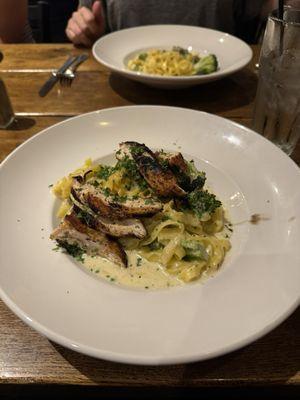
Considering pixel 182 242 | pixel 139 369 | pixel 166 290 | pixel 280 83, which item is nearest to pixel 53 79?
pixel 280 83

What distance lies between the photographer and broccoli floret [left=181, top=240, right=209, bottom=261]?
171 cm

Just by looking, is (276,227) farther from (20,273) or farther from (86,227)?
(20,273)

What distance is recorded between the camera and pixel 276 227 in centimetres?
171

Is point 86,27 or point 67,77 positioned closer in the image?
point 67,77

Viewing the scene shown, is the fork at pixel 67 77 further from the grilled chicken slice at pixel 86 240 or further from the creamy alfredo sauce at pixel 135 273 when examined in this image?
the creamy alfredo sauce at pixel 135 273

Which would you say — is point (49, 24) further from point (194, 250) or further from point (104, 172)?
point (194, 250)

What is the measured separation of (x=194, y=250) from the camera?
68.6 inches

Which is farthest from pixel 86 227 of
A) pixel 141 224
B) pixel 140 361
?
pixel 140 361

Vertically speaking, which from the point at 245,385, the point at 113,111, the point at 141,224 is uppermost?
the point at 113,111

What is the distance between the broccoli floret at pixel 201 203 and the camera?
184 cm

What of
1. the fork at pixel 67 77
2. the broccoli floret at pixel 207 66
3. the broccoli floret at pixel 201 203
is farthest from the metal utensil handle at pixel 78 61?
the broccoli floret at pixel 201 203

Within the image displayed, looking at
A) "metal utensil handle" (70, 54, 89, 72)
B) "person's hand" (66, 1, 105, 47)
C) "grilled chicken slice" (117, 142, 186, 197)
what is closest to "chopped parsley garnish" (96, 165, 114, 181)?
"grilled chicken slice" (117, 142, 186, 197)

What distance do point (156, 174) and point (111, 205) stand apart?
29 cm

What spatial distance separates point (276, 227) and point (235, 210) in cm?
29
